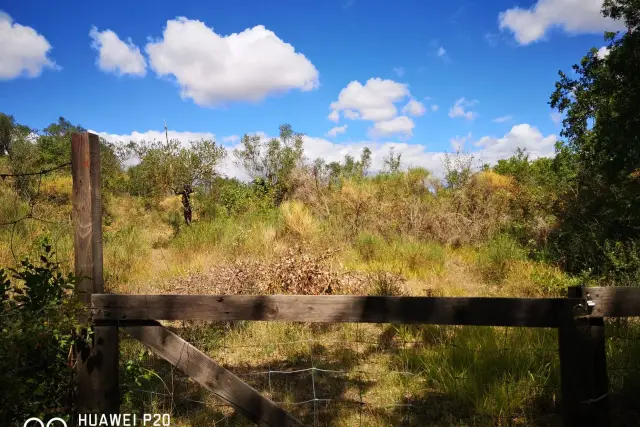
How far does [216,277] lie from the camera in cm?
597

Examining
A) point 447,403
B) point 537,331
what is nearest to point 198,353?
point 447,403

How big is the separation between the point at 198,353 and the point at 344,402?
1793 millimetres

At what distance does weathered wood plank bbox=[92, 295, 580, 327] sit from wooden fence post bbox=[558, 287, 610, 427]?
3.2 inches

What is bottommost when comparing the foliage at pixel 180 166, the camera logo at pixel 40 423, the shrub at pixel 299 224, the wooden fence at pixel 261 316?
the camera logo at pixel 40 423

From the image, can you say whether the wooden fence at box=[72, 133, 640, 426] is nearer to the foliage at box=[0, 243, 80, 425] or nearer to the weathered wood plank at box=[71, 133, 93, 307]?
the weathered wood plank at box=[71, 133, 93, 307]

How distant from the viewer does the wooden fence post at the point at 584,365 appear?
2207 millimetres

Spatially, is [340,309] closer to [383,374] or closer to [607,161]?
[383,374]

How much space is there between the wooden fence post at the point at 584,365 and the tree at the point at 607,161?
14.5ft

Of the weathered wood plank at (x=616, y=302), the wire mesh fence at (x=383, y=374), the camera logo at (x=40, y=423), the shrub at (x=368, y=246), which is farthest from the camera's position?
the shrub at (x=368, y=246)

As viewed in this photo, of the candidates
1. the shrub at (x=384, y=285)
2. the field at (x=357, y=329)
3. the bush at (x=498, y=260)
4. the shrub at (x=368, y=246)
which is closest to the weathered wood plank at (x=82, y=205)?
the field at (x=357, y=329)

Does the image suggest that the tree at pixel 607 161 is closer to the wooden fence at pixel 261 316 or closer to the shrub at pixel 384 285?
the shrub at pixel 384 285

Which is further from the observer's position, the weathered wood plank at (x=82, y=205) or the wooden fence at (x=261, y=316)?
the weathered wood plank at (x=82, y=205)

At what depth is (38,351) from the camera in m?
2.61

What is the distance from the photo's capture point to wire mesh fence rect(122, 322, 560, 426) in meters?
3.39
